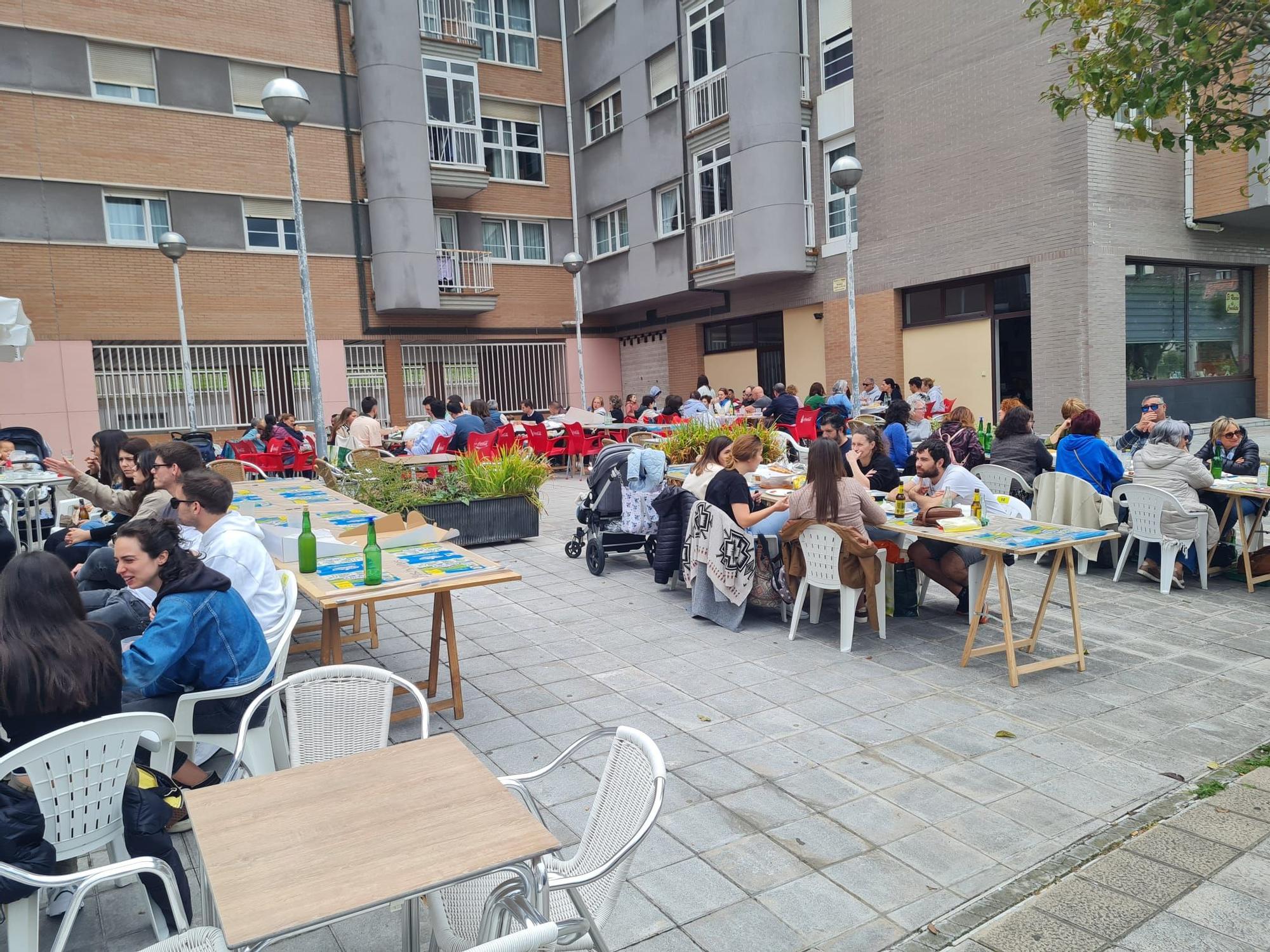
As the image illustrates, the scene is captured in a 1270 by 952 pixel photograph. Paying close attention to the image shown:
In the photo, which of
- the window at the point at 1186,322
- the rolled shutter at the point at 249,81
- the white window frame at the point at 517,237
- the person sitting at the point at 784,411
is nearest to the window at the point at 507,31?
the white window frame at the point at 517,237

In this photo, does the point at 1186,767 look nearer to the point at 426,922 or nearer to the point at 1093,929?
the point at 1093,929

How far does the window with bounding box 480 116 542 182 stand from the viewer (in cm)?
2164

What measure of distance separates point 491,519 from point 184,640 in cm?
597

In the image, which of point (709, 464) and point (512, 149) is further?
point (512, 149)

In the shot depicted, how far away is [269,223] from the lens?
18578 millimetres

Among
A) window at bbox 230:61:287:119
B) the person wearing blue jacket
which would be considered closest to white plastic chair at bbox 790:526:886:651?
the person wearing blue jacket

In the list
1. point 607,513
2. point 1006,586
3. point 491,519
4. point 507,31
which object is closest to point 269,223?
point 507,31

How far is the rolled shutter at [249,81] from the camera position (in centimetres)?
1803

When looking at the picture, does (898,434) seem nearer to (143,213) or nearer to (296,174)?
(296,174)

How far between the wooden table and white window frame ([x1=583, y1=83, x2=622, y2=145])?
1863 cm

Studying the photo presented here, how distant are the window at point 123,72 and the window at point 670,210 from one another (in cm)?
1093

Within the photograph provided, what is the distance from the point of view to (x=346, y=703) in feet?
9.96

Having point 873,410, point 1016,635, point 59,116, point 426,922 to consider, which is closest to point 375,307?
point 59,116

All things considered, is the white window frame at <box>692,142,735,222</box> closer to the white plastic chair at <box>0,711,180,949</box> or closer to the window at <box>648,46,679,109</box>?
the window at <box>648,46,679,109</box>
